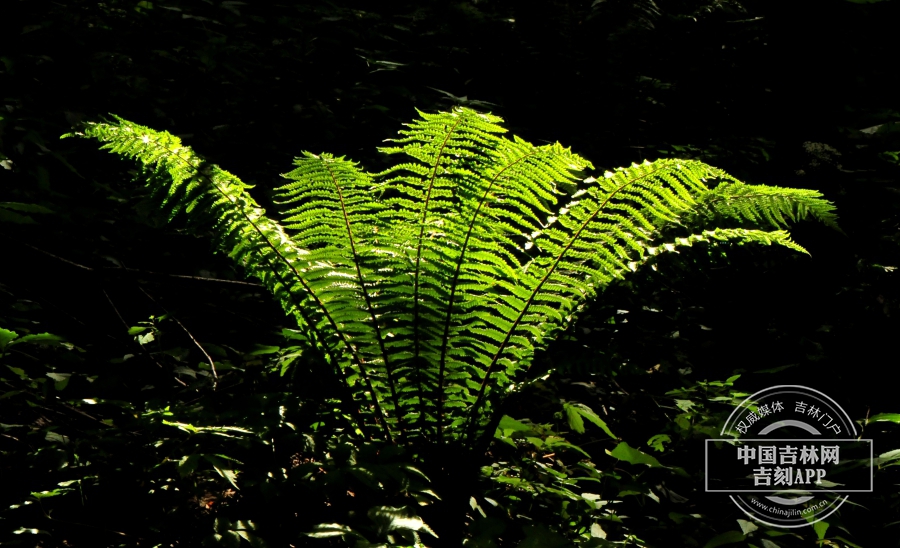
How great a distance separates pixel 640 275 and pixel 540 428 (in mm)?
577

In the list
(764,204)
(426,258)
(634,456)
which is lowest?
(634,456)

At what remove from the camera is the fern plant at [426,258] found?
5.22 ft

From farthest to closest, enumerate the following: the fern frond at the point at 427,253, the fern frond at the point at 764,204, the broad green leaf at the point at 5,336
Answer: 1. the fern frond at the point at 764,204
2. the fern frond at the point at 427,253
3. the broad green leaf at the point at 5,336

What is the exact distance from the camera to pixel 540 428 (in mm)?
1919

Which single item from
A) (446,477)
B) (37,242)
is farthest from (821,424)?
(37,242)

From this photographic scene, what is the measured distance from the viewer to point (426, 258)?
63.3 inches

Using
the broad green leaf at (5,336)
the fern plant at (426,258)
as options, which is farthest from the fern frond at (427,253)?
the broad green leaf at (5,336)

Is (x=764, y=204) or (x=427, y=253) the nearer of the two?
(x=427, y=253)

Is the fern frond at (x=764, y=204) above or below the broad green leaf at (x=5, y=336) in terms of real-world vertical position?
above

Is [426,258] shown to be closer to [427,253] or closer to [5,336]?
[427,253]

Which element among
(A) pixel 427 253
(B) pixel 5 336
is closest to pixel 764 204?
(A) pixel 427 253

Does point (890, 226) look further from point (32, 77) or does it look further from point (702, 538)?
point (32, 77)

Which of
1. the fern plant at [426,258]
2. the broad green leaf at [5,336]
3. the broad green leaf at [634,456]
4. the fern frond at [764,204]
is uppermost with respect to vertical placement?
the fern frond at [764,204]

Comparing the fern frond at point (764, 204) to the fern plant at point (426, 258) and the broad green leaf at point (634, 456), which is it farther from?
the broad green leaf at point (634, 456)
